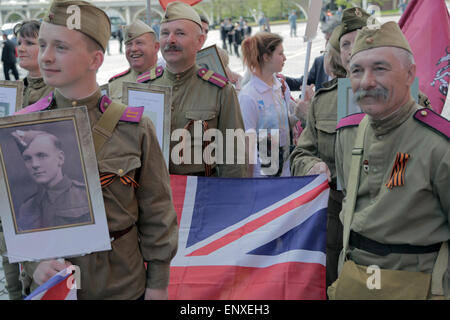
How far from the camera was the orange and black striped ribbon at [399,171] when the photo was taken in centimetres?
215

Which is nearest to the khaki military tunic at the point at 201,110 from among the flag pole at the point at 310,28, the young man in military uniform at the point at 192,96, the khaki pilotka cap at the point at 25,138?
the young man in military uniform at the point at 192,96

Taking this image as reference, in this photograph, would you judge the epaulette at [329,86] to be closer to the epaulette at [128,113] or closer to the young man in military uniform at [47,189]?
the epaulette at [128,113]

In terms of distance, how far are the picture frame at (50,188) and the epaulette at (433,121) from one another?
1.38 m

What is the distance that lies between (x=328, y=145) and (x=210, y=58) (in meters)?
1.91

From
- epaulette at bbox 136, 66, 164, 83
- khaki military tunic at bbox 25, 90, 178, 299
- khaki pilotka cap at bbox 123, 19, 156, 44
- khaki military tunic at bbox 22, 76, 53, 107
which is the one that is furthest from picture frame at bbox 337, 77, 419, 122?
khaki pilotka cap at bbox 123, 19, 156, 44

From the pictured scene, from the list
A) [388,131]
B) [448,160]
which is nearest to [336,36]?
[388,131]

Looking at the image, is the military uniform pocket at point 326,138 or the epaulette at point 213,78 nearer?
the military uniform pocket at point 326,138

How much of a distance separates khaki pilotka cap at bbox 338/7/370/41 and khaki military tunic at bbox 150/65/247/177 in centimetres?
95

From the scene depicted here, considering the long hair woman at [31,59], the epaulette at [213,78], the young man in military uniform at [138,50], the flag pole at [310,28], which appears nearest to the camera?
the epaulette at [213,78]

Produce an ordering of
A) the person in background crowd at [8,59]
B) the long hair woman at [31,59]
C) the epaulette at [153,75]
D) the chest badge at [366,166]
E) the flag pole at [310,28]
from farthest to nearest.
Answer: the person in background crowd at [8,59] → the flag pole at [310,28] → the long hair woman at [31,59] → the epaulette at [153,75] → the chest badge at [366,166]

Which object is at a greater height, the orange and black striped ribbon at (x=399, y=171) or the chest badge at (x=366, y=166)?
the orange and black striped ribbon at (x=399, y=171)

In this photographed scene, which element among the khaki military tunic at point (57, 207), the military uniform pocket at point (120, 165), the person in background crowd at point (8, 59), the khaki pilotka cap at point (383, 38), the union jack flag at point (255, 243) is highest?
the khaki pilotka cap at point (383, 38)

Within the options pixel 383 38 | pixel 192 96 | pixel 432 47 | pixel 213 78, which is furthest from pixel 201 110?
pixel 432 47
